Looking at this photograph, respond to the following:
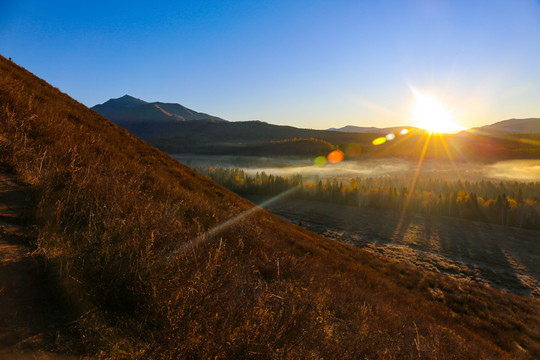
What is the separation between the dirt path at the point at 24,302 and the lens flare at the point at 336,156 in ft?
253

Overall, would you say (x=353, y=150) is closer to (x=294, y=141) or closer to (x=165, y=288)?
(x=294, y=141)

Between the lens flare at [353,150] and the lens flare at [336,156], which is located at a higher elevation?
the lens flare at [353,150]

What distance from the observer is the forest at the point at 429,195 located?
70.0 feet

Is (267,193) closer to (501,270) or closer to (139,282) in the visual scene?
(501,270)

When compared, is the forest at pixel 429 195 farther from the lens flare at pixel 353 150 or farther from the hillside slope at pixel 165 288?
the lens flare at pixel 353 150

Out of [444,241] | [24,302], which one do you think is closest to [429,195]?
[444,241]

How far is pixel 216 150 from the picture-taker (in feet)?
319

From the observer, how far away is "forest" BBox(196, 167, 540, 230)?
21.3m

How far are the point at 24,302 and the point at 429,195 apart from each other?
29395 millimetres

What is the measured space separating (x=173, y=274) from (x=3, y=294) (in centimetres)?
136

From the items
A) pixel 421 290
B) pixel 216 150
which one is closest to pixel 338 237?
pixel 421 290

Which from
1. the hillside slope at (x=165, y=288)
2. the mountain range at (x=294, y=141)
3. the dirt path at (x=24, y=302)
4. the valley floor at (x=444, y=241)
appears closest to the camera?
the dirt path at (x=24, y=302)

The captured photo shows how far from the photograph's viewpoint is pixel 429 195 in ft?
83.7

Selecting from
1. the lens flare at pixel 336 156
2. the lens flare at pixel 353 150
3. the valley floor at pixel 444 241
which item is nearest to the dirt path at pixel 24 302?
the valley floor at pixel 444 241
